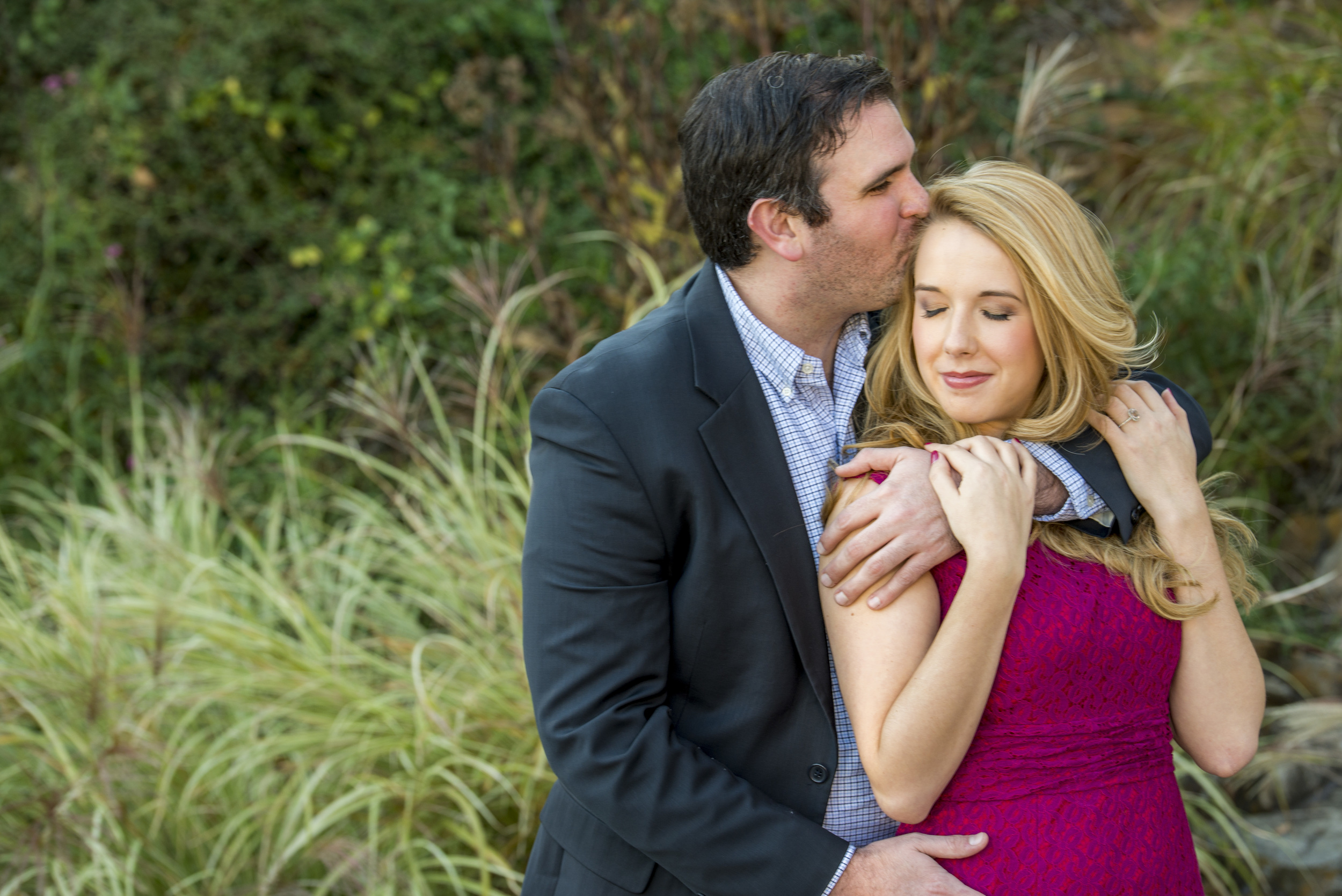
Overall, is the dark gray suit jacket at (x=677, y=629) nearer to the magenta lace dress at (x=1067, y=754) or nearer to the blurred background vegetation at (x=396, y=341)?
the magenta lace dress at (x=1067, y=754)

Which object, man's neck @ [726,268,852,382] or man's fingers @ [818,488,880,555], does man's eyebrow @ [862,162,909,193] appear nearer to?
man's neck @ [726,268,852,382]

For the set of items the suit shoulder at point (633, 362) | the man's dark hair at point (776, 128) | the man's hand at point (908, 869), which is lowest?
the man's hand at point (908, 869)

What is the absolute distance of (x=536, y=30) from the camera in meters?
5.26

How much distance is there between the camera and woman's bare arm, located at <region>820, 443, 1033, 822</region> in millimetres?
1601

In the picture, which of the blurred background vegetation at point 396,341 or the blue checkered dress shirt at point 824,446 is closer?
the blue checkered dress shirt at point 824,446

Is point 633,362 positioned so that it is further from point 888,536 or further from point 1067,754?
point 1067,754

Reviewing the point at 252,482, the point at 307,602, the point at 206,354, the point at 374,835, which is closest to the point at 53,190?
the point at 206,354

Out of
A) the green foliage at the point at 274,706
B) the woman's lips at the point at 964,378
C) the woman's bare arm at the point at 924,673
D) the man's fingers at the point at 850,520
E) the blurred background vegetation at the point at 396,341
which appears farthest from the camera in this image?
the blurred background vegetation at the point at 396,341

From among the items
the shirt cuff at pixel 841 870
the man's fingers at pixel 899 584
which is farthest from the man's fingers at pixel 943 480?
the shirt cuff at pixel 841 870

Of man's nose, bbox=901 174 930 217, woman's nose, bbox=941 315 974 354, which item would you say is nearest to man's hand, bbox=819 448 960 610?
woman's nose, bbox=941 315 974 354

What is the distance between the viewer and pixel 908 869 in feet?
5.54

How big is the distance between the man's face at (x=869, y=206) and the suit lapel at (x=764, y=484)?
0.81ft

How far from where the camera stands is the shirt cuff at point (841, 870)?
65.6 inches

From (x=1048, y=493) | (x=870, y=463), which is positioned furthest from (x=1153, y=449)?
(x=870, y=463)
